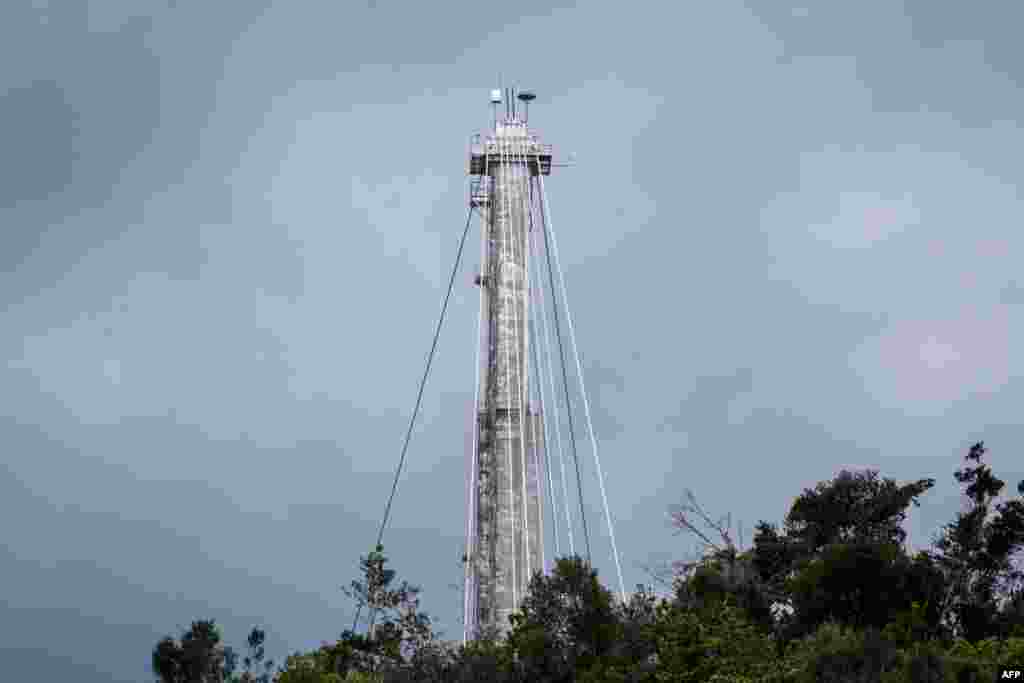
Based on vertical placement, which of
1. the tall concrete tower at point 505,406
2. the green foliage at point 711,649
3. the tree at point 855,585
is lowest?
the green foliage at point 711,649

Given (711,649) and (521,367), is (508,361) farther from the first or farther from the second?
(711,649)

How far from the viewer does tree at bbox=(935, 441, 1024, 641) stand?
3531cm

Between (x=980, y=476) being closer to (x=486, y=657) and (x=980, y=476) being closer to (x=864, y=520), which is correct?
(x=864, y=520)

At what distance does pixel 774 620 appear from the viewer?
36094mm

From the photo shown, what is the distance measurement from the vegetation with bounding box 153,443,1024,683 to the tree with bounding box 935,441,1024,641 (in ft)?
0.13

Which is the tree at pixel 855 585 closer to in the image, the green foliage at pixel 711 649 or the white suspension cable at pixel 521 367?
the green foliage at pixel 711 649

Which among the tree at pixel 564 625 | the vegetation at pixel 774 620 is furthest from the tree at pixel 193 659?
the tree at pixel 564 625

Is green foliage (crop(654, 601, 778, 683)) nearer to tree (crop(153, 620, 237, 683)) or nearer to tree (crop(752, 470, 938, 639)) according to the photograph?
tree (crop(752, 470, 938, 639))

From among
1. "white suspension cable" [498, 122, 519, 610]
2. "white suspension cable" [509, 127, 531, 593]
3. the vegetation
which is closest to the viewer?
the vegetation

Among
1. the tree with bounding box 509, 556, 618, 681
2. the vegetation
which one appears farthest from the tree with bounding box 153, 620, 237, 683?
the tree with bounding box 509, 556, 618, 681

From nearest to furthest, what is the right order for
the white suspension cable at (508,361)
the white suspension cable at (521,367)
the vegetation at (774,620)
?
the vegetation at (774,620) → the white suspension cable at (508,361) → the white suspension cable at (521,367)

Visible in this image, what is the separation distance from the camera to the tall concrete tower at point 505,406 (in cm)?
3884

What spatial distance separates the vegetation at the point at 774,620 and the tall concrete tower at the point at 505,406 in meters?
2.09

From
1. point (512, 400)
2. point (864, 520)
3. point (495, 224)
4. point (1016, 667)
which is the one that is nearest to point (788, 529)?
point (864, 520)
